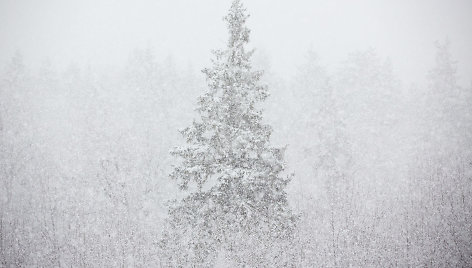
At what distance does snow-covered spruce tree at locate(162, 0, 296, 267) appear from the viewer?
11242mm

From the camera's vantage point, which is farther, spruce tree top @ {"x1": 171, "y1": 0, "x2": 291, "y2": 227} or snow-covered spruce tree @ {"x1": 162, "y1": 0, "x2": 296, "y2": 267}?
spruce tree top @ {"x1": 171, "y1": 0, "x2": 291, "y2": 227}

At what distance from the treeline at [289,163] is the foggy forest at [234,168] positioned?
0.13 meters

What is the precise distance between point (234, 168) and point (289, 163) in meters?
26.6

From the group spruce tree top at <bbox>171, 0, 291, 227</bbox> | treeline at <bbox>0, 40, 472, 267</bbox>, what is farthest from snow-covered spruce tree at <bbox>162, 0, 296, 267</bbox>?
treeline at <bbox>0, 40, 472, 267</bbox>

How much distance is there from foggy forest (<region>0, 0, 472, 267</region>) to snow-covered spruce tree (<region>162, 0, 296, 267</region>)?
0.15 feet

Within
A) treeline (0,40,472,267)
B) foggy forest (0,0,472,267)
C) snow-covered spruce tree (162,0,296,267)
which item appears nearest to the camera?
snow-covered spruce tree (162,0,296,267)

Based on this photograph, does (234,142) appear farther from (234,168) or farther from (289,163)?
(289,163)

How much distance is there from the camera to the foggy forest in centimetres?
1140

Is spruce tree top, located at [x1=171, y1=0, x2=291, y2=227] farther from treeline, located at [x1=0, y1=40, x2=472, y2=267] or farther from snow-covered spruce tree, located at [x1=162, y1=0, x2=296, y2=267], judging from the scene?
treeline, located at [x1=0, y1=40, x2=472, y2=267]

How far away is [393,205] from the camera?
53.4 ft

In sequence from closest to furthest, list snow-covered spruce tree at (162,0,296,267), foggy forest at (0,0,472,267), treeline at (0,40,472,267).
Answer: snow-covered spruce tree at (162,0,296,267), foggy forest at (0,0,472,267), treeline at (0,40,472,267)

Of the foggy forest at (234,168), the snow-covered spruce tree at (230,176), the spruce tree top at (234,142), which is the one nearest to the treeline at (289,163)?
the foggy forest at (234,168)

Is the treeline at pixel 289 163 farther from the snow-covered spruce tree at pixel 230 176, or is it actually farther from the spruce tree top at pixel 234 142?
the spruce tree top at pixel 234 142

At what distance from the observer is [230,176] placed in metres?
11.1
